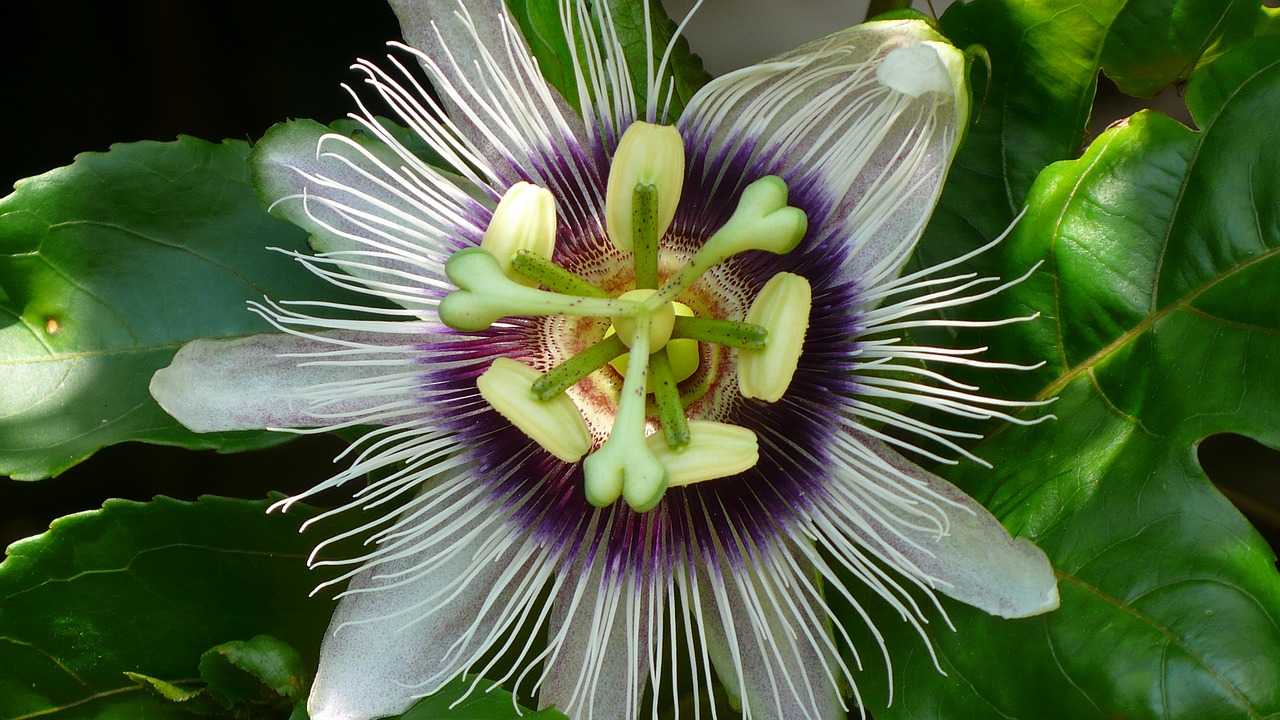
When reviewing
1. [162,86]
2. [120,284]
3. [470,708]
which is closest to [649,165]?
[470,708]

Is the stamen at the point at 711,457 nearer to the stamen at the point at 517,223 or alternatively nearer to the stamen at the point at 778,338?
the stamen at the point at 778,338

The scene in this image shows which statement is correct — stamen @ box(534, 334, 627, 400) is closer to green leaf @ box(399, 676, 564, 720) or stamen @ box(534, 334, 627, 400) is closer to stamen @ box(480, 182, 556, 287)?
stamen @ box(480, 182, 556, 287)

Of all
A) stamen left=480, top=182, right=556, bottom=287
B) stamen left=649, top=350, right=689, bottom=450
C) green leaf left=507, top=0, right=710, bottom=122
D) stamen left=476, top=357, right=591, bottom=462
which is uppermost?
green leaf left=507, top=0, right=710, bottom=122

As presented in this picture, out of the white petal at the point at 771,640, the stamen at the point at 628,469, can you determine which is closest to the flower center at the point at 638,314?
the stamen at the point at 628,469

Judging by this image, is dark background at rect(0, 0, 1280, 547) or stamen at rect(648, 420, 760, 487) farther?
dark background at rect(0, 0, 1280, 547)

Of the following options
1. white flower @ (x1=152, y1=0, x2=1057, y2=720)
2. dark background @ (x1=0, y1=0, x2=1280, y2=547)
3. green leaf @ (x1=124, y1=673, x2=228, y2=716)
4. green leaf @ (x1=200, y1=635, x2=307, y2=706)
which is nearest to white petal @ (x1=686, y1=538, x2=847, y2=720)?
white flower @ (x1=152, y1=0, x2=1057, y2=720)

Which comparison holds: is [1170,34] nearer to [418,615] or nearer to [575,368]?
[575,368]
